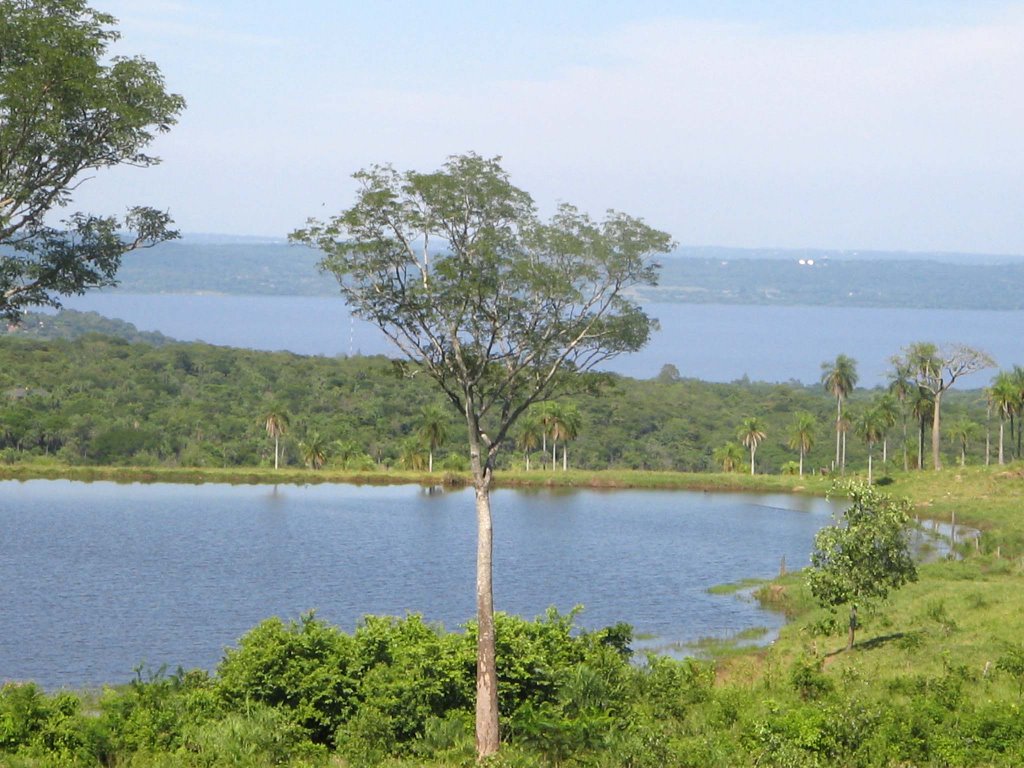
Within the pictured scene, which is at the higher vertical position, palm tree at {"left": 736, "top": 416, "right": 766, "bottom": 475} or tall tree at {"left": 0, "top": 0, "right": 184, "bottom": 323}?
tall tree at {"left": 0, "top": 0, "right": 184, "bottom": 323}

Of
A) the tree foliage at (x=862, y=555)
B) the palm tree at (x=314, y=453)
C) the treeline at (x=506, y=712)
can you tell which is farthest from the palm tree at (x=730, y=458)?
the treeline at (x=506, y=712)

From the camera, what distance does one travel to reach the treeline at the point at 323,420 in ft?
271

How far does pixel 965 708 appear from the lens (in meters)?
20.3

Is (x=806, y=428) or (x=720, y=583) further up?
(x=806, y=428)

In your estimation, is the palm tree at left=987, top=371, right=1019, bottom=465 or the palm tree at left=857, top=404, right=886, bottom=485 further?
the palm tree at left=857, top=404, right=886, bottom=485

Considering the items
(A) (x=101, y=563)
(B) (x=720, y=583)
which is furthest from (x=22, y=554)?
(B) (x=720, y=583)

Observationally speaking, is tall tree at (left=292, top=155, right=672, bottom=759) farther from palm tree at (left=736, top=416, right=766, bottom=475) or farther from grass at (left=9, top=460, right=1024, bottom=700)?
palm tree at (left=736, top=416, right=766, bottom=475)

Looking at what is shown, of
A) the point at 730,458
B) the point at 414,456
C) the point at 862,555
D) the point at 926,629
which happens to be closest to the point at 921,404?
the point at 730,458

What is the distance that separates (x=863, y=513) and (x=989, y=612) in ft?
16.7

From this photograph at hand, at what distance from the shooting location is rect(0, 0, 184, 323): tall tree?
1853 centimetres

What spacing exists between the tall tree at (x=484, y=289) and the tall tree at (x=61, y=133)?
3.25 metres

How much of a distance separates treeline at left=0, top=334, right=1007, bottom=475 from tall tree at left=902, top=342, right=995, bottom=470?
4.89 meters

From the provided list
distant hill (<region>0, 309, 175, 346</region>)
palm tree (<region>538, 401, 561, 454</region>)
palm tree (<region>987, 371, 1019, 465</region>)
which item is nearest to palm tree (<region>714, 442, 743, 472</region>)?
palm tree (<region>538, 401, 561, 454</region>)

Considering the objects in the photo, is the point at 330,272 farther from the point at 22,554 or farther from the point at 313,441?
the point at 313,441
